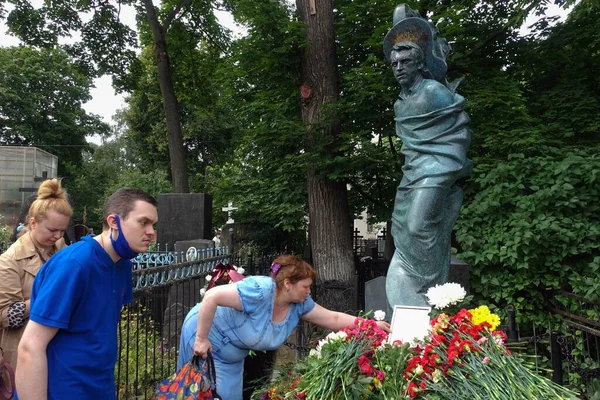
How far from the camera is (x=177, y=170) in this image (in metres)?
14.1

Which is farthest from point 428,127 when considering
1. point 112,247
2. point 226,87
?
point 226,87

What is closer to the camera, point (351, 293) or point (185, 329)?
point (185, 329)

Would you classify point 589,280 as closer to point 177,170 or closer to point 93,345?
point 93,345

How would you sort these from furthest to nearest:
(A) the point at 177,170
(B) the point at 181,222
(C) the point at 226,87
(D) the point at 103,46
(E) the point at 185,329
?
A: (D) the point at 103,46 < (A) the point at 177,170 < (B) the point at 181,222 < (C) the point at 226,87 < (E) the point at 185,329

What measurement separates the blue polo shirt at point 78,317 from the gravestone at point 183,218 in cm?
930

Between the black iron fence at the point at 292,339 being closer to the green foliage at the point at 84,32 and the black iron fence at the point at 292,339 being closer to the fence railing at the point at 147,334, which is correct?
the fence railing at the point at 147,334

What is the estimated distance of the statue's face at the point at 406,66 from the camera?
384cm

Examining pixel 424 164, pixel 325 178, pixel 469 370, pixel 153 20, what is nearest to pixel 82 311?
pixel 469 370

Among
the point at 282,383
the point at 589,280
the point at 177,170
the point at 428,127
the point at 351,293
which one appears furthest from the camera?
the point at 177,170

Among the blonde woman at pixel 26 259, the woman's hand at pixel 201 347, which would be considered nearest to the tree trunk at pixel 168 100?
the blonde woman at pixel 26 259

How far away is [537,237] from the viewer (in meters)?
5.57

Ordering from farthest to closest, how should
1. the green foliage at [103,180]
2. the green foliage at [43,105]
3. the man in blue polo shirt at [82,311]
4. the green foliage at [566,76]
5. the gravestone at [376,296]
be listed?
the green foliage at [43,105] < the green foliage at [103,180] < the green foliage at [566,76] < the gravestone at [376,296] < the man in blue polo shirt at [82,311]

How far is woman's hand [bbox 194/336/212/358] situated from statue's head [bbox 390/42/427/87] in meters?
2.47

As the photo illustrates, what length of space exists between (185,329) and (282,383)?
764 mm
